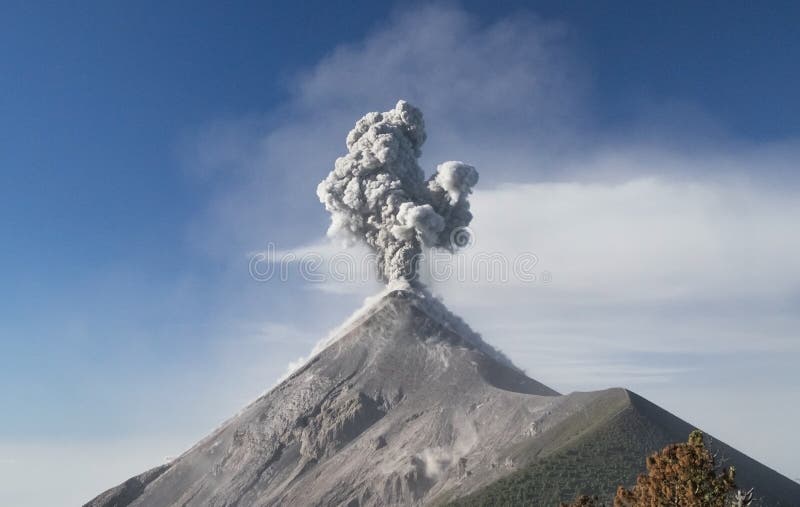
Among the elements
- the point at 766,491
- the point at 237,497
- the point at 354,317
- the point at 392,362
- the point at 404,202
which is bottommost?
the point at 766,491

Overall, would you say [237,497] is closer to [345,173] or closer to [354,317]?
[354,317]

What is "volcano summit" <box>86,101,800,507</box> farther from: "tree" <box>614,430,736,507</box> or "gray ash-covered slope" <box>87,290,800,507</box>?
"tree" <box>614,430,736,507</box>

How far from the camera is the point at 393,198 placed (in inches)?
4486

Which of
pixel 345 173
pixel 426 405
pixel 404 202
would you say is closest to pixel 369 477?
pixel 426 405

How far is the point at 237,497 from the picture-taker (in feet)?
282

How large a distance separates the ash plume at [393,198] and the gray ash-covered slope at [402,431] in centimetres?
805

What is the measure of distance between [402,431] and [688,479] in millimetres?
68995

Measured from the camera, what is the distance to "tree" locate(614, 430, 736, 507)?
893 inches

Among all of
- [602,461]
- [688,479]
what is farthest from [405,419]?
[688,479]

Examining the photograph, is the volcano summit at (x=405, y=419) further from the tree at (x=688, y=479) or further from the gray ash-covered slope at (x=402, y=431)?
the tree at (x=688, y=479)

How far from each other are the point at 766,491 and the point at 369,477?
38.5 meters

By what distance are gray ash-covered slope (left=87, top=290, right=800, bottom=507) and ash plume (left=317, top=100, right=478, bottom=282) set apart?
8047mm

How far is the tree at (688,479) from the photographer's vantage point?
22.7 metres

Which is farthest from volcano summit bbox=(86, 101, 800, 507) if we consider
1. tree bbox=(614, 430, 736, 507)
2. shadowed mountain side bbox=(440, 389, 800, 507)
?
tree bbox=(614, 430, 736, 507)
